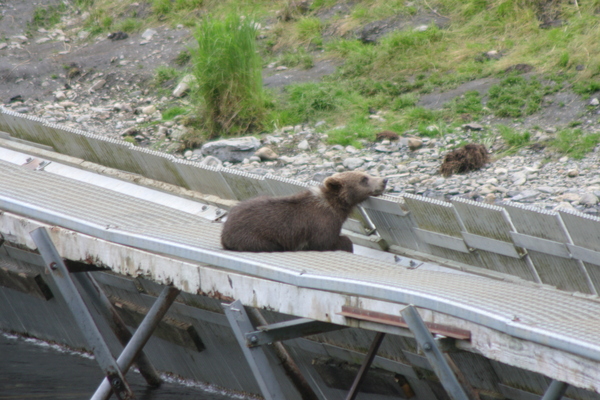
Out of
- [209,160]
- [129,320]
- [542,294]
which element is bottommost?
[129,320]

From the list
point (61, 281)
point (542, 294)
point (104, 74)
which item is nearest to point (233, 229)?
point (61, 281)

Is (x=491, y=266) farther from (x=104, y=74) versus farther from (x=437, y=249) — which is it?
(x=104, y=74)

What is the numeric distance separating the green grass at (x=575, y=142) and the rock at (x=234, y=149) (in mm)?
3603

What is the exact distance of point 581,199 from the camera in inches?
259

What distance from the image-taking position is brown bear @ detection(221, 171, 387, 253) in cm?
506

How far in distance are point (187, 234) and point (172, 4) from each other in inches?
428

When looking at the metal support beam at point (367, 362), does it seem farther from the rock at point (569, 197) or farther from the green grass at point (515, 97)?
the green grass at point (515, 97)

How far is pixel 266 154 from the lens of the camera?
9.16m

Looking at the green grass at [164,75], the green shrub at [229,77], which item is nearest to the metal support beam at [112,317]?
the green shrub at [229,77]

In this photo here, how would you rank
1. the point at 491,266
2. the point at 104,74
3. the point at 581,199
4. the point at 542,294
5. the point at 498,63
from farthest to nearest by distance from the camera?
the point at 104,74
the point at 498,63
the point at 581,199
the point at 491,266
the point at 542,294

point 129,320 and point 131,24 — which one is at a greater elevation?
point 131,24

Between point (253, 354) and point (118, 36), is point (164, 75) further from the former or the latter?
point (253, 354)

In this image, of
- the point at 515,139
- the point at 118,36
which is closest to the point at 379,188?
the point at 515,139

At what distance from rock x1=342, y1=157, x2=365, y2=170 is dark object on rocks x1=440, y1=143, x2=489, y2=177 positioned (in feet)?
3.10
